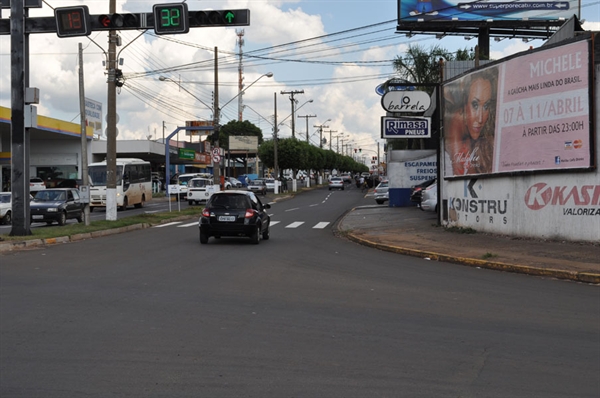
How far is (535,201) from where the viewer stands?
666 inches

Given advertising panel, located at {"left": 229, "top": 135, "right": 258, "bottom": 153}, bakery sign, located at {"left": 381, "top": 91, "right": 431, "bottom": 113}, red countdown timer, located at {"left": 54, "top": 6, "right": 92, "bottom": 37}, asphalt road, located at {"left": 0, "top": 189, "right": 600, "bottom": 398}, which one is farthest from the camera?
advertising panel, located at {"left": 229, "top": 135, "right": 258, "bottom": 153}

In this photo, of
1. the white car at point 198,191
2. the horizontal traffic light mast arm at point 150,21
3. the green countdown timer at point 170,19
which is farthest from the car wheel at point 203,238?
the white car at point 198,191

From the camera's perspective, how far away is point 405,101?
22172mm

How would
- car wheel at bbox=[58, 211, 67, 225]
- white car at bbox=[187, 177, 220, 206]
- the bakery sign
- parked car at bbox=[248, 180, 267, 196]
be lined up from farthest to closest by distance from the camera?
parked car at bbox=[248, 180, 267, 196] → white car at bbox=[187, 177, 220, 206] → car wheel at bbox=[58, 211, 67, 225] → the bakery sign

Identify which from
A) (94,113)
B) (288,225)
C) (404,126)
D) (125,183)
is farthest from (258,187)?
(404,126)

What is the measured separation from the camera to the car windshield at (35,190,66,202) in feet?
87.6

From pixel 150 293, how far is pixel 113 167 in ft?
54.4

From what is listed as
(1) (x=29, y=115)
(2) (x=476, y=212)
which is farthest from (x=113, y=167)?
(2) (x=476, y=212)

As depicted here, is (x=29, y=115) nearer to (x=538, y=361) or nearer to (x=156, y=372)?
(x=156, y=372)

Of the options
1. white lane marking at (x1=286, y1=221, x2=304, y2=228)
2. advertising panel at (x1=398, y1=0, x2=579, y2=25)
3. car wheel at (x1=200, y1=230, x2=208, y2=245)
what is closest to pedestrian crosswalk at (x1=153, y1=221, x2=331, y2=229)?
white lane marking at (x1=286, y1=221, x2=304, y2=228)

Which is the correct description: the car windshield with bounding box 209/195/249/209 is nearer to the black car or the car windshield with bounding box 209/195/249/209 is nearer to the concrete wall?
the black car

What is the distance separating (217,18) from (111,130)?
976cm

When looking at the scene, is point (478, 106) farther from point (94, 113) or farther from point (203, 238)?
point (94, 113)

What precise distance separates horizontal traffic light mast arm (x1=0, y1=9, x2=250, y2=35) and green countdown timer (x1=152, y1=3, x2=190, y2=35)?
0.87 ft
